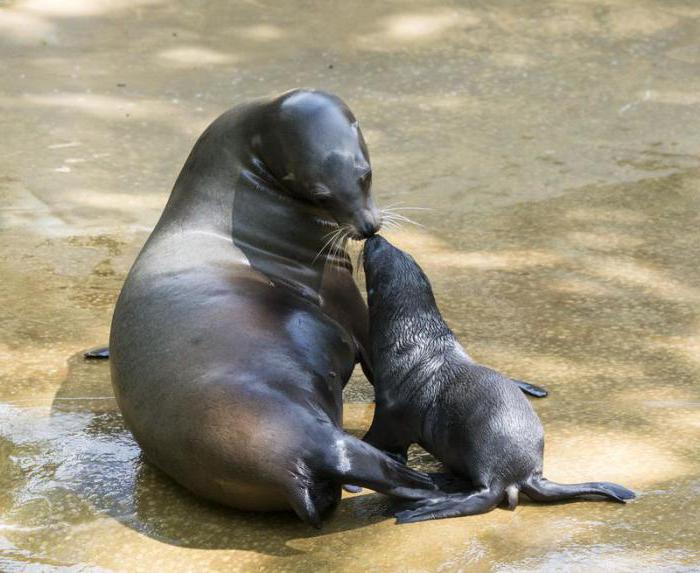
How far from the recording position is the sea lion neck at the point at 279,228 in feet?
14.4

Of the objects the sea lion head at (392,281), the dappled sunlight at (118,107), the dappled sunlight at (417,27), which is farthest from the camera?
the dappled sunlight at (417,27)

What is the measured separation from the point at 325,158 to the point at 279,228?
35 cm

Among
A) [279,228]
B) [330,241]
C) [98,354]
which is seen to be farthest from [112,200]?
[330,241]

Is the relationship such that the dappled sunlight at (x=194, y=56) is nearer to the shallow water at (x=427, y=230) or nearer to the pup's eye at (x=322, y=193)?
the shallow water at (x=427, y=230)

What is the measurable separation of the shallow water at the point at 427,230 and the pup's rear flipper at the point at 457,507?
42 mm

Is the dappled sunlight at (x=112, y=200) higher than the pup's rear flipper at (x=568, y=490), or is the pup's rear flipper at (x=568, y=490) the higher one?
the pup's rear flipper at (x=568, y=490)

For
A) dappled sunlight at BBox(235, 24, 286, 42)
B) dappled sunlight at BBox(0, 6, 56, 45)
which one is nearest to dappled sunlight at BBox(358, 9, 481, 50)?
dappled sunlight at BBox(235, 24, 286, 42)

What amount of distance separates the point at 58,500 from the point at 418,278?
1.39 metres

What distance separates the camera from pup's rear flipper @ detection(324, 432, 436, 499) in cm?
354

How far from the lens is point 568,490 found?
3604 mm

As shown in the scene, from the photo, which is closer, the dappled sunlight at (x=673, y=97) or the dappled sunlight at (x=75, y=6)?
the dappled sunlight at (x=673, y=97)

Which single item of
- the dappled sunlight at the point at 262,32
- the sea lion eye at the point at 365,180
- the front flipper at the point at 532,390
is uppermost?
the sea lion eye at the point at 365,180

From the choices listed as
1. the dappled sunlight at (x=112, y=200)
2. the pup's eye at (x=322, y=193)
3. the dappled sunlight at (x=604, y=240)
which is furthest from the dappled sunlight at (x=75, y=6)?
the pup's eye at (x=322, y=193)

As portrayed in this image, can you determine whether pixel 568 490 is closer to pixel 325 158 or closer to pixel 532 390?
pixel 532 390
